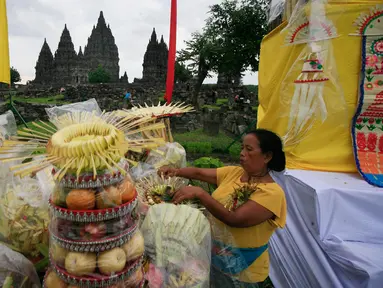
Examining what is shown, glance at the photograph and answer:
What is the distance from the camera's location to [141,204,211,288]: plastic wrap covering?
118 cm

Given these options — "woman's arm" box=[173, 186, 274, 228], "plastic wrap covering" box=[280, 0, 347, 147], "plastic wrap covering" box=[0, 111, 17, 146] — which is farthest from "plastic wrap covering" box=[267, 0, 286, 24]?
"plastic wrap covering" box=[0, 111, 17, 146]

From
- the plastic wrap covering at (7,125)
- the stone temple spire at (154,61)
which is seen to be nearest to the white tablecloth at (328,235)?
the plastic wrap covering at (7,125)

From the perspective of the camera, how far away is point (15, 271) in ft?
3.82

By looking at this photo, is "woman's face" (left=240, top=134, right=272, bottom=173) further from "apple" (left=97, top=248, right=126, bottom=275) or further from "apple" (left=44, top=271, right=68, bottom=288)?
"apple" (left=44, top=271, right=68, bottom=288)

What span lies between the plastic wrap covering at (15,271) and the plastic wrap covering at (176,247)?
1.63ft

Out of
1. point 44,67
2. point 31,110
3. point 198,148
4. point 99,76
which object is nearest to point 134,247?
point 198,148

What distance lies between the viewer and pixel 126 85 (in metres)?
29.0

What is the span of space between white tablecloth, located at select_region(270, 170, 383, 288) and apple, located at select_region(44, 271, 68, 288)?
1.95 meters

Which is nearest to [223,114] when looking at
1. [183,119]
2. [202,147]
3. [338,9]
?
[183,119]

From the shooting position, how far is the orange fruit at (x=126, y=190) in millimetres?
1029

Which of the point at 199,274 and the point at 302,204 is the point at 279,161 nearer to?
the point at 199,274

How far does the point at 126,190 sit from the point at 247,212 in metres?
0.72

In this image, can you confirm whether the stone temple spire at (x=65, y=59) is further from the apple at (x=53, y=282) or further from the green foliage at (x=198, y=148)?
the apple at (x=53, y=282)

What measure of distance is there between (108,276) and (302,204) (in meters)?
2.19
